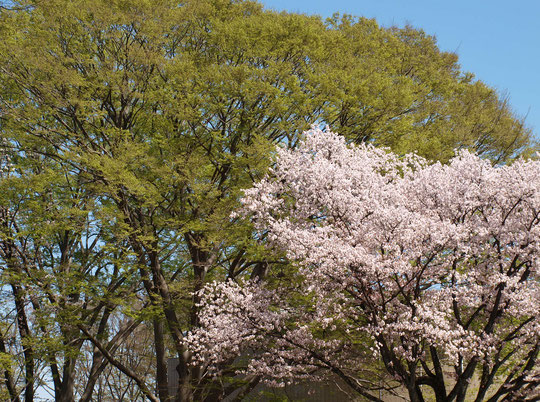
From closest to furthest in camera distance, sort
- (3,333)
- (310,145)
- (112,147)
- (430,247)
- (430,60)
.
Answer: (430,247)
(310,145)
(112,147)
(3,333)
(430,60)

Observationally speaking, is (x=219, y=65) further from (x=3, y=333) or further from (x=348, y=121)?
(x=3, y=333)

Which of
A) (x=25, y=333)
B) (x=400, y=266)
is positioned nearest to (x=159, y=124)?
(x=25, y=333)

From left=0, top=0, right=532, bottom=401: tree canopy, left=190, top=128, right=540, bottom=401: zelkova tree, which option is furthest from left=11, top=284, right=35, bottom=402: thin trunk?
left=190, top=128, right=540, bottom=401: zelkova tree

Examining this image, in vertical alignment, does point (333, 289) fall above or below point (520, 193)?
below

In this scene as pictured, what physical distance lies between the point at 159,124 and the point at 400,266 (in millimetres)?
8259

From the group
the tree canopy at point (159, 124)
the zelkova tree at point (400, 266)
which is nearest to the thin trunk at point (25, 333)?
the tree canopy at point (159, 124)

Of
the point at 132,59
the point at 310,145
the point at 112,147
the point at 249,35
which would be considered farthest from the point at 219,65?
the point at 310,145

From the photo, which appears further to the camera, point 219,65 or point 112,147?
point 219,65

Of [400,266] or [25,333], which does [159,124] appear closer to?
[25,333]

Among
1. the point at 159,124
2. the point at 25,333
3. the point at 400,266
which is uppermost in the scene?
the point at 159,124

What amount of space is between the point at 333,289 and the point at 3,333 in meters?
12.0

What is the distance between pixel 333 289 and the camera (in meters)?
10.4

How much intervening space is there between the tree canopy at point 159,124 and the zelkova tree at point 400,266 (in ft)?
8.92

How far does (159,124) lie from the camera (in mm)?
15242
